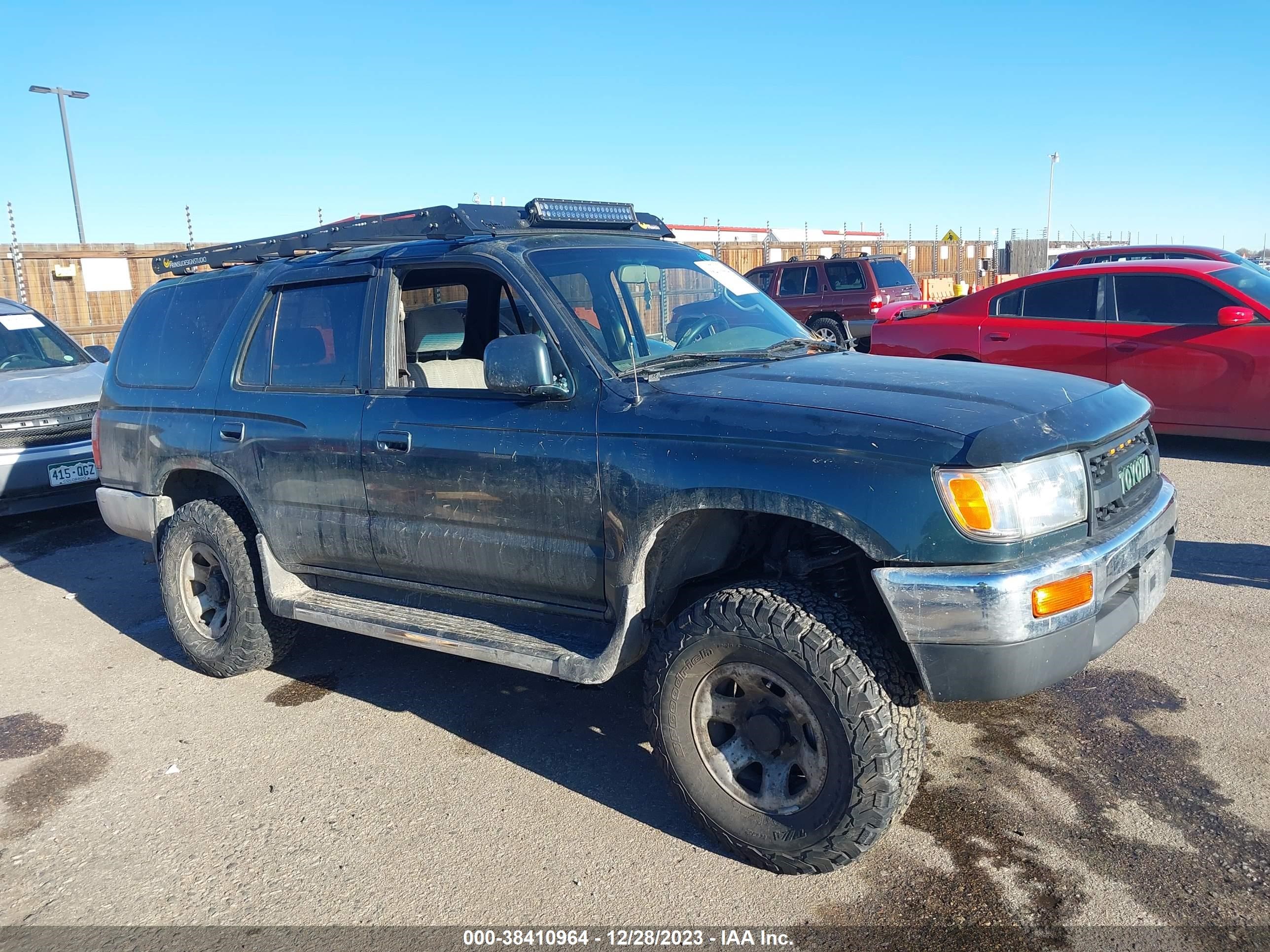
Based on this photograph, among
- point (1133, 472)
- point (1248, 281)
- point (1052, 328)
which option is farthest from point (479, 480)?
point (1248, 281)

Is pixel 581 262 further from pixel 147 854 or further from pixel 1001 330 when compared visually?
pixel 1001 330

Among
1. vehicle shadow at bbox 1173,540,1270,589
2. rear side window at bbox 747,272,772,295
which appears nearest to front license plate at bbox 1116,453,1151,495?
vehicle shadow at bbox 1173,540,1270,589

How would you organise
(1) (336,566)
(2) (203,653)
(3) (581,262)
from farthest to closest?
(2) (203,653) < (1) (336,566) < (3) (581,262)

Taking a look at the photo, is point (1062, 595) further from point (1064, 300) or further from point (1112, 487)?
point (1064, 300)

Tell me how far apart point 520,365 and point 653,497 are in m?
0.67

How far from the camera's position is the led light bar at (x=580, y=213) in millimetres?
4320

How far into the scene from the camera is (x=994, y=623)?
2754 mm

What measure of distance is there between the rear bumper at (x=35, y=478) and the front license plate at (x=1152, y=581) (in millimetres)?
7425

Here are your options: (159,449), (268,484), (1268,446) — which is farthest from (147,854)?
(1268,446)

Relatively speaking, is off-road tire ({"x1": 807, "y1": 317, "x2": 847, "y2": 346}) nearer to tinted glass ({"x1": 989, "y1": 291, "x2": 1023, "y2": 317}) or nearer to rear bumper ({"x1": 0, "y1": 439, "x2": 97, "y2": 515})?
tinted glass ({"x1": 989, "y1": 291, "x2": 1023, "y2": 317})

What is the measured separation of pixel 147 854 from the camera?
3.44m

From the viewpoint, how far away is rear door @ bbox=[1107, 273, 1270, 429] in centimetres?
799

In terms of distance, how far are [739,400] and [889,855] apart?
156 centimetres

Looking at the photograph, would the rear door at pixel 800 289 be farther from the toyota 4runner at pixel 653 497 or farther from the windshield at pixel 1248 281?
the toyota 4runner at pixel 653 497
